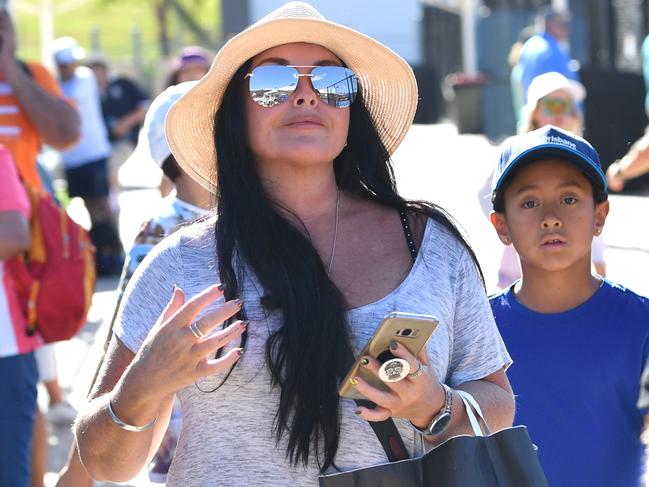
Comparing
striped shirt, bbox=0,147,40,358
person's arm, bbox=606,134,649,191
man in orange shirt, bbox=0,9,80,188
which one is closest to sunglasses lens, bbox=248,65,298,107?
striped shirt, bbox=0,147,40,358

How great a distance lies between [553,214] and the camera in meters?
3.57

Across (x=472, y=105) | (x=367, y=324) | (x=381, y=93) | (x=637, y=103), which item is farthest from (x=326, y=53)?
(x=472, y=105)

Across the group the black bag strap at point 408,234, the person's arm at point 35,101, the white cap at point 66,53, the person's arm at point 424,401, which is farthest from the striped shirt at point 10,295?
the white cap at point 66,53

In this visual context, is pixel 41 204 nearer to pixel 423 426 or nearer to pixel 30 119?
pixel 30 119

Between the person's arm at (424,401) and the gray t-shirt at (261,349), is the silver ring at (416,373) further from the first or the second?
the gray t-shirt at (261,349)

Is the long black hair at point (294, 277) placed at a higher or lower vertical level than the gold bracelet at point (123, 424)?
higher

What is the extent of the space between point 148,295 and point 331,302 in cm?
39

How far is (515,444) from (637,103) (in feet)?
44.7

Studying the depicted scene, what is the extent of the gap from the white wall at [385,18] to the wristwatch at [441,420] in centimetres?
3239

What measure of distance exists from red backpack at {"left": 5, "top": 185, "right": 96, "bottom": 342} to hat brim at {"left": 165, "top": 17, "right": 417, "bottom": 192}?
1.70 m

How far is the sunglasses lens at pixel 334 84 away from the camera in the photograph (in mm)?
2885

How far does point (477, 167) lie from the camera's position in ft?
61.6

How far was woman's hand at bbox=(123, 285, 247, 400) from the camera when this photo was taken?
2398mm

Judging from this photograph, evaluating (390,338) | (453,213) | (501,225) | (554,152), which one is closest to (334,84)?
(390,338)
